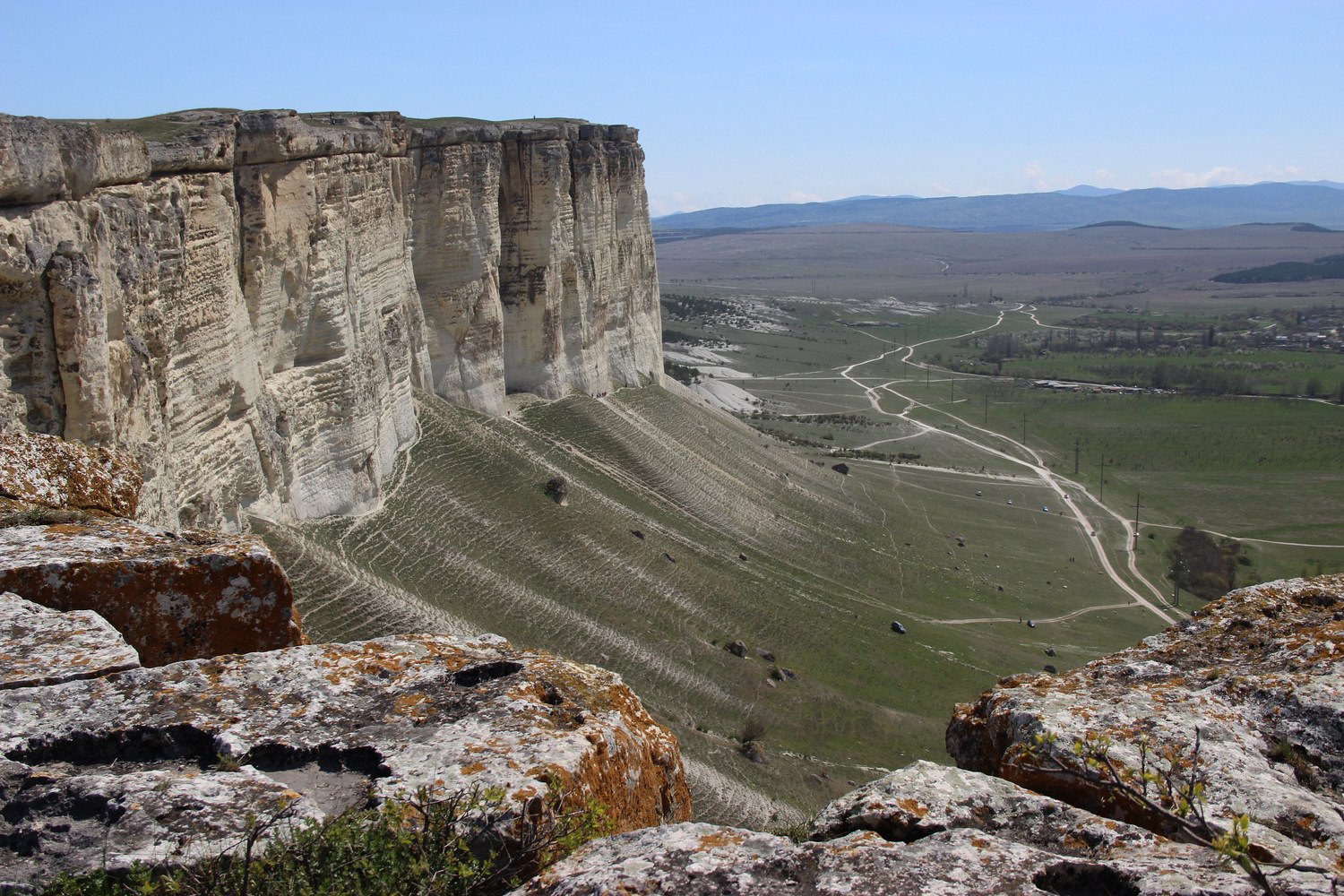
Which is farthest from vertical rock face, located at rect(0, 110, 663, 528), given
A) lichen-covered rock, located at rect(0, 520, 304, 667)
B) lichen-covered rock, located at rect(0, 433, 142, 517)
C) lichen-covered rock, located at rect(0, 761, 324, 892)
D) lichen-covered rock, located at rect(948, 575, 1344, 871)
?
lichen-covered rock, located at rect(948, 575, 1344, 871)

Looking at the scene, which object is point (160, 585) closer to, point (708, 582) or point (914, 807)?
point (914, 807)

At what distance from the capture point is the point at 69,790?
3674 millimetres

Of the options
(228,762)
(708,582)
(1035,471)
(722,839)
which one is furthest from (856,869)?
(1035,471)

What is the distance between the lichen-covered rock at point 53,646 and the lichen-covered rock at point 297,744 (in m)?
0.10

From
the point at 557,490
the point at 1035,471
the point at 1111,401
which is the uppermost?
the point at 557,490

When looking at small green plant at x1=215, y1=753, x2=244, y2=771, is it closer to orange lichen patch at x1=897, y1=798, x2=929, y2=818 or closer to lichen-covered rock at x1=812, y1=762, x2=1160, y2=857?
lichen-covered rock at x1=812, y1=762, x2=1160, y2=857

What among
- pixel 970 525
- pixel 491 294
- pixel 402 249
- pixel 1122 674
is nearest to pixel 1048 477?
pixel 970 525

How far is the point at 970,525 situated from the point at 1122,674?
38872mm

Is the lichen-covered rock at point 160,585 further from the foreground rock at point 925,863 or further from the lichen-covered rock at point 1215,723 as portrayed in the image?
the lichen-covered rock at point 1215,723

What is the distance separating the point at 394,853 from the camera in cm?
353

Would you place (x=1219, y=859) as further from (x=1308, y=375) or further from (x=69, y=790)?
(x=1308, y=375)

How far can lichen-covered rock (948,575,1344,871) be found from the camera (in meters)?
4.19

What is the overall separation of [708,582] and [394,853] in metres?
22.7

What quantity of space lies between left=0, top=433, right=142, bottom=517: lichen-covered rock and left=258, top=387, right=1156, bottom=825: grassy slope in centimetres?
855
